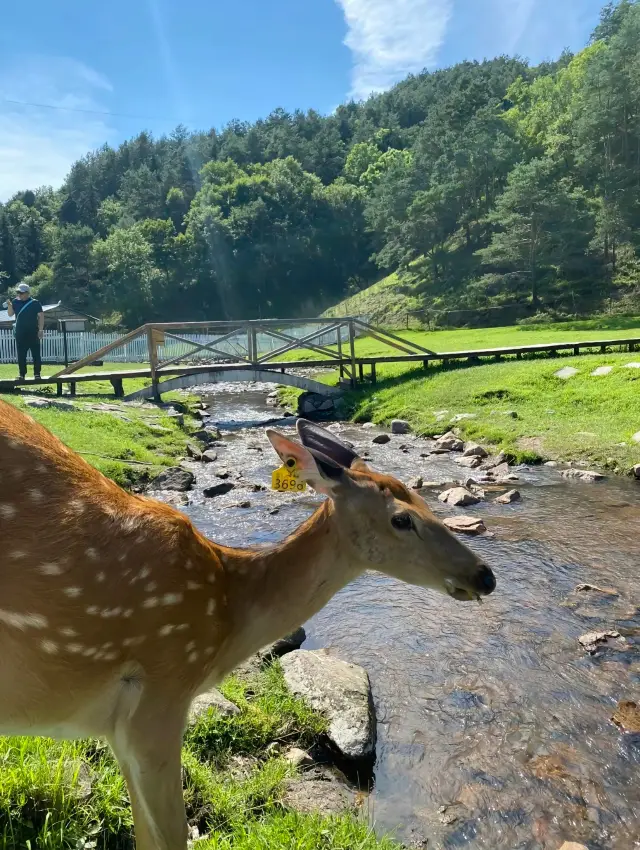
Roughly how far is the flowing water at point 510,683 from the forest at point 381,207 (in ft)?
150

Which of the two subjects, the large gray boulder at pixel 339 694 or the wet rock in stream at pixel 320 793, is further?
the large gray boulder at pixel 339 694

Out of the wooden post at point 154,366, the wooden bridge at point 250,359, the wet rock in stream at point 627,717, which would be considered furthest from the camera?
the wooden post at point 154,366

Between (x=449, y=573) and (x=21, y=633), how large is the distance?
2.37 metres

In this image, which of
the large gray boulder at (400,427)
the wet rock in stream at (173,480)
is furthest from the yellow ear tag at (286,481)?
the large gray boulder at (400,427)

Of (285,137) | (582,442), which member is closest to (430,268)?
(582,442)

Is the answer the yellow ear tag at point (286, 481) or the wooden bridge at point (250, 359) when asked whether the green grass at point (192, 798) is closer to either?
the yellow ear tag at point (286, 481)

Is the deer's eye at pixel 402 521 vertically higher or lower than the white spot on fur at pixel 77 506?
lower

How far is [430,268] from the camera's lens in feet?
233

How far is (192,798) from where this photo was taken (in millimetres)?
4148

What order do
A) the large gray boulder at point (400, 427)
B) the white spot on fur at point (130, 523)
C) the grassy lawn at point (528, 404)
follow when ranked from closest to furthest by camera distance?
the white spot on fur at point (130, 523), the grassy lawn at point (528, 404), the large gray boulder at point (400, 427)

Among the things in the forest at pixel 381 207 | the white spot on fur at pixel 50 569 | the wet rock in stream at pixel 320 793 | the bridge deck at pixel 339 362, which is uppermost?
the forest at pixel 381 207

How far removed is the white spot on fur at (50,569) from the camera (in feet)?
9.52

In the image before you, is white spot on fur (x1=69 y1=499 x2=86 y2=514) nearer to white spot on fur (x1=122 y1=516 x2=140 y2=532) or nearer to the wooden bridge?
white spot on fur (x1=122 y1=516 x2=140 y2=532)

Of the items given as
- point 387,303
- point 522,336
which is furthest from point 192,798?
point 387,303
